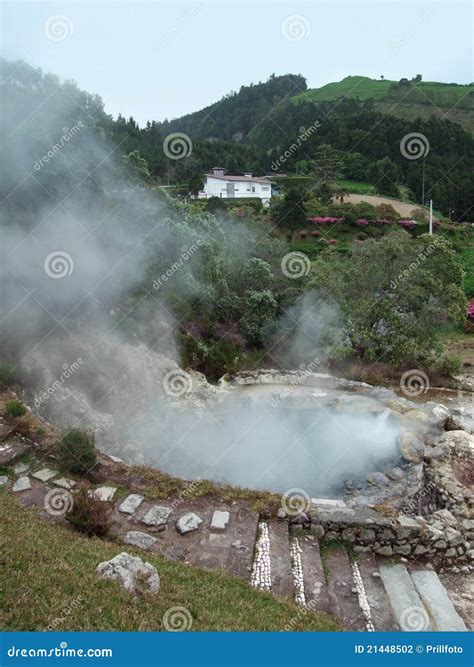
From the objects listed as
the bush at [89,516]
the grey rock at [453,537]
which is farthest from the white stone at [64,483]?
the grey rock at [453,537]

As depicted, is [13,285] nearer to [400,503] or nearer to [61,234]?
[61,234]

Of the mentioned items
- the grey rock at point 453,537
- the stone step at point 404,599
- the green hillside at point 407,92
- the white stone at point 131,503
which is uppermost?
the green hillside at point 407,92

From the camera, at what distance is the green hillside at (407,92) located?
3194 inches

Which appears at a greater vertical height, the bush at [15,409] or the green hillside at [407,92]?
the green hillside at [407,92]

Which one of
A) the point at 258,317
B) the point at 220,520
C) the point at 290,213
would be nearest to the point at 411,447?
the point at 220,520

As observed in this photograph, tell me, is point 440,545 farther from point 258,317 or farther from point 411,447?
point 258,317

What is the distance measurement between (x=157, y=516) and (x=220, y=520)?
100 centimetres

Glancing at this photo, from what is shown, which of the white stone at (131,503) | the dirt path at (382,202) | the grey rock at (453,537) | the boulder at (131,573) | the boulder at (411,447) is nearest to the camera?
the boulder at (131,573)

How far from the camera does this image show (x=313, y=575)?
22.2ft

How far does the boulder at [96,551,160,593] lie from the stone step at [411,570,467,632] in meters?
3.77

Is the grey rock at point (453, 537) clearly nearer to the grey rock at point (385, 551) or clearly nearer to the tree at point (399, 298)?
the grey rock at point (385, 551)

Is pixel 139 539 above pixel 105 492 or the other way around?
the other way around

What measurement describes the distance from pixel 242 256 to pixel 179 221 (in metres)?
3.28

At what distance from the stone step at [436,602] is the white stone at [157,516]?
390 cm
